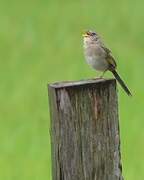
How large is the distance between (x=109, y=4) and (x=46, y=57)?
4187mm

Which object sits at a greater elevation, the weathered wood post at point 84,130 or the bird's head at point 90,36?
the bird's head at point 90,36

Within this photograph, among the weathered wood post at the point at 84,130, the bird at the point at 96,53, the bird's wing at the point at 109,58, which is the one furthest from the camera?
the bird's wing at the point at 109,58

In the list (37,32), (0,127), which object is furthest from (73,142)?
(37,32)

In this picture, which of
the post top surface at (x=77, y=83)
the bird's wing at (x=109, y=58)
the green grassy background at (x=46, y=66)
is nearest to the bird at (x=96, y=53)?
the bird's wing at (x=109, y=58)

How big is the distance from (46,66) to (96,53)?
8614 millimetres

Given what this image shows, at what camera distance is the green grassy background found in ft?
33.2

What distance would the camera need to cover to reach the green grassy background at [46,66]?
10.1 metres

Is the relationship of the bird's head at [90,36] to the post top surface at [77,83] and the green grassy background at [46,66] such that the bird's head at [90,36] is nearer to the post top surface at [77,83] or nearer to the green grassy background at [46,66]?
the post top surface at [77,83]

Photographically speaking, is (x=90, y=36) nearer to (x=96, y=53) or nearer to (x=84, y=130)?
(x=96, y=53)

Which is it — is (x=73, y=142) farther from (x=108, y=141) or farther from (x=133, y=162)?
(x=133, y=162)

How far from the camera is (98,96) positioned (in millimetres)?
4914

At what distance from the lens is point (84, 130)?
16.0 ft

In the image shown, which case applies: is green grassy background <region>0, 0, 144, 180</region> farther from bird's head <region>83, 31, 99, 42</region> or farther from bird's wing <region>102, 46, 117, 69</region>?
bird's head <region>83, 31, 99, 42</region>

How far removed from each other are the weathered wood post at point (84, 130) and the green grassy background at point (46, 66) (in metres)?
4.28
